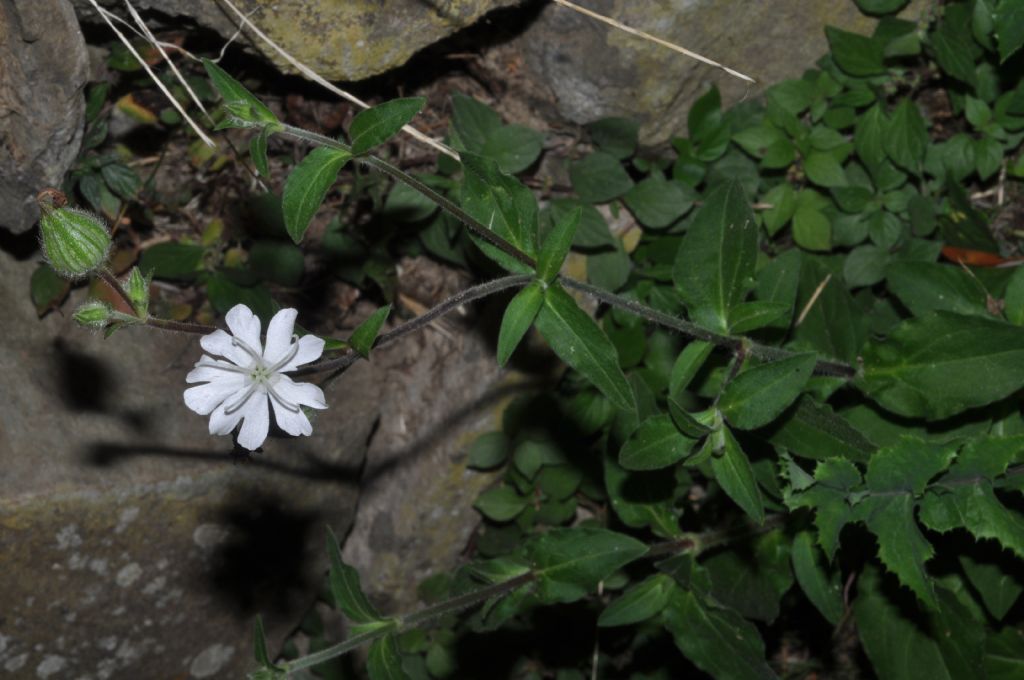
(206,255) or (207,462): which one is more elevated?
(206,255)

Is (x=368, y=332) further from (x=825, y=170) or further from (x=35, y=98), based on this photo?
(x=825, y=170)

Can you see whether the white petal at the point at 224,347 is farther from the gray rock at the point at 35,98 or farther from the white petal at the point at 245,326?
the gray rock at the point at 35,98

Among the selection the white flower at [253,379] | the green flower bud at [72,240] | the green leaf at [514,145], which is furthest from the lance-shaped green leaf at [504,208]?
the green flower bud at [72,240]

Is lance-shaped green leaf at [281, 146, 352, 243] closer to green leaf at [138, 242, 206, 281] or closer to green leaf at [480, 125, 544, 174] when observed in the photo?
green leaf at [480, 125, 544, 174]

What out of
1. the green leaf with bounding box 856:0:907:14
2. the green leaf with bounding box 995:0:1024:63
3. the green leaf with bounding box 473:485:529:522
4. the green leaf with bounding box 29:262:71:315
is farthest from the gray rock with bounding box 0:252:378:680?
the green leaf with bounding box 995:0:1024:63

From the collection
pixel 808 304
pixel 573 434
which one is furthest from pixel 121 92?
pixel 808 304

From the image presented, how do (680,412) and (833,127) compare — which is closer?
(680,412)

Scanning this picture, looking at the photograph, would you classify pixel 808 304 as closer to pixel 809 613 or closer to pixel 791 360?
pixel 791 360
